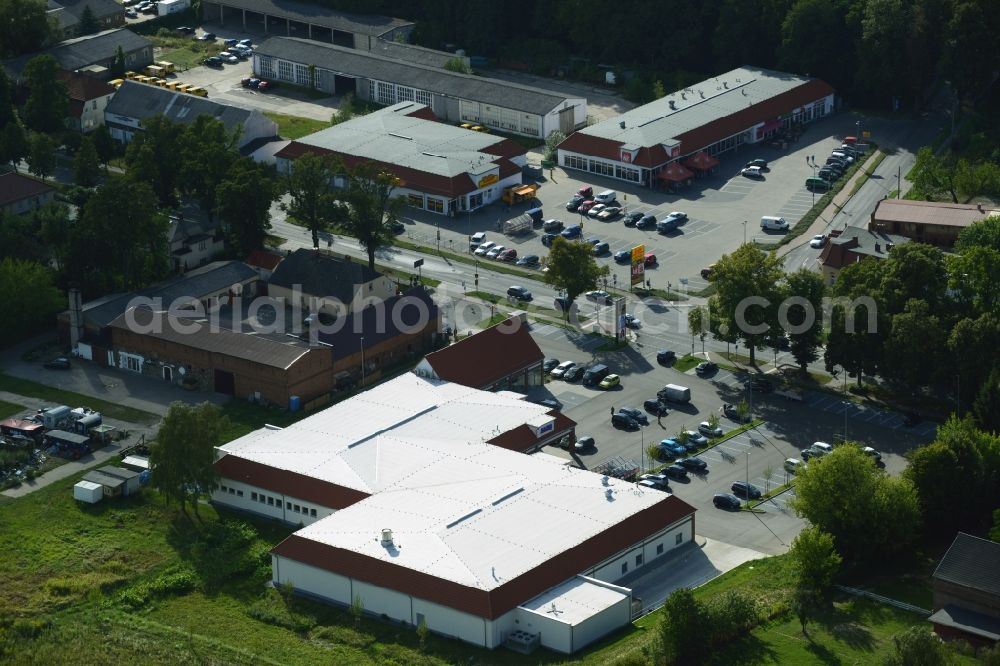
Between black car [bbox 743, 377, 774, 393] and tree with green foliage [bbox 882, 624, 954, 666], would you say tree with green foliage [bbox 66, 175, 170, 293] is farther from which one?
tree with green foliage [bbox 882, 624, 954, 666]

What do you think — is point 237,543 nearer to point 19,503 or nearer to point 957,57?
point 19,503

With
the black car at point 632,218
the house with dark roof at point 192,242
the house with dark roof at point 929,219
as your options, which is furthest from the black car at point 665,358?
the house with dark roof at point 192,242

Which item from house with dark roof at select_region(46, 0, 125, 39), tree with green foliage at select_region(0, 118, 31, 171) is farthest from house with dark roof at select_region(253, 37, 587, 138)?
tree with green foliage at select_region(0, 118, 31, 171)

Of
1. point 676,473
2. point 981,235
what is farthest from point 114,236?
point 981,235

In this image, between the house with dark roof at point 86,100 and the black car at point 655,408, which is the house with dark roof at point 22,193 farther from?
the black car at point 655,408

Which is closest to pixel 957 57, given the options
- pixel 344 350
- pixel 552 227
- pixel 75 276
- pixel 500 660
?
pixel 552 227

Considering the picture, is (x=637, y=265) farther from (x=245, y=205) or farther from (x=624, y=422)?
(x=245, y=205)
